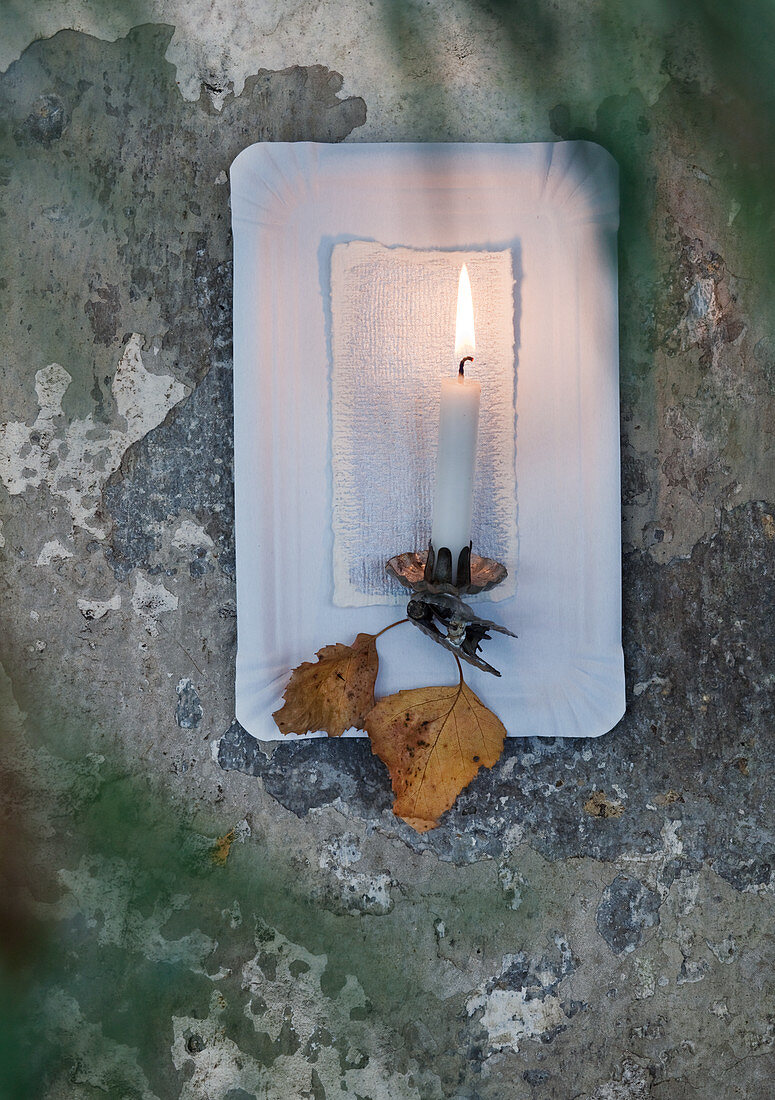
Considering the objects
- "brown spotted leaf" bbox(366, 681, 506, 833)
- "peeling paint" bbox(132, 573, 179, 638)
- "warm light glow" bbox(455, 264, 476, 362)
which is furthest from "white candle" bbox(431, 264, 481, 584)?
"peeling paint" bbox(132, 573, 179, 638)

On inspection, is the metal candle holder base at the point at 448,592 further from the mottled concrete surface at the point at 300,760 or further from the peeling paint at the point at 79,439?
the peeling paint at the point at 79,439

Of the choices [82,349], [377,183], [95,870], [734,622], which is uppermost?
[377,183]

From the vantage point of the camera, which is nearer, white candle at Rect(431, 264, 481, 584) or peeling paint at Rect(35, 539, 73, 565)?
white candle at Rect(431, 264, 481, 584)

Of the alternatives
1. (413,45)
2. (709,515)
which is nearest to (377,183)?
(413,45)

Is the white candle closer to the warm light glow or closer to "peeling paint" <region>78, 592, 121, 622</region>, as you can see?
the warm light glow

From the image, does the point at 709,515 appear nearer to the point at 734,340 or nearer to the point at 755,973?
the point at 734,340

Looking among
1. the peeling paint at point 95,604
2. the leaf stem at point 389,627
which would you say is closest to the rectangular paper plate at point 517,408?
the leaf stem at point 389,627
